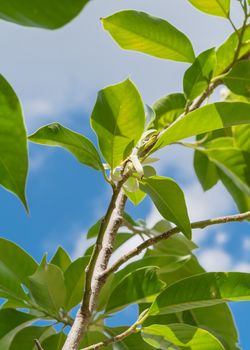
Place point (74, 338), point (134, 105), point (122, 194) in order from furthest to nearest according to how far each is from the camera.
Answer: point (122, 194) → point (134, 105) → point (74, 338)

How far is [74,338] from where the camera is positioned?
1.03 metres

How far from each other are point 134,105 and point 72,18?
0.69m

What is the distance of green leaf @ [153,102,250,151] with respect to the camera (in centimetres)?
112

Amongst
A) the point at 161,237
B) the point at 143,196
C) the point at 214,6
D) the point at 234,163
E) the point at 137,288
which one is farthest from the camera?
the point at 234,163

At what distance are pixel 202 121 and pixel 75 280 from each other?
511 mm

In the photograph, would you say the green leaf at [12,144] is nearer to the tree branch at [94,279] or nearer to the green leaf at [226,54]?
the tree branch at [94,279]

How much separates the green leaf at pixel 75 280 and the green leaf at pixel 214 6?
74 centimetres

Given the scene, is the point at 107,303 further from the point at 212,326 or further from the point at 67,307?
the point at 212,326

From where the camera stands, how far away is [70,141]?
1.19 metres

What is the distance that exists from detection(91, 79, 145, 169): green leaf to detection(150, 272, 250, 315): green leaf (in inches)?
11.0

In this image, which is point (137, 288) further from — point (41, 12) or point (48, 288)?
point (41, 12)

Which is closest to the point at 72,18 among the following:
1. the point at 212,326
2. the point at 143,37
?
the point at 143,37

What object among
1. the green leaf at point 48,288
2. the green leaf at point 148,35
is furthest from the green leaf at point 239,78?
the green leaf at point 48,288

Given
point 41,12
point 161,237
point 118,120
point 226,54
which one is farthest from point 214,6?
point 41,12
